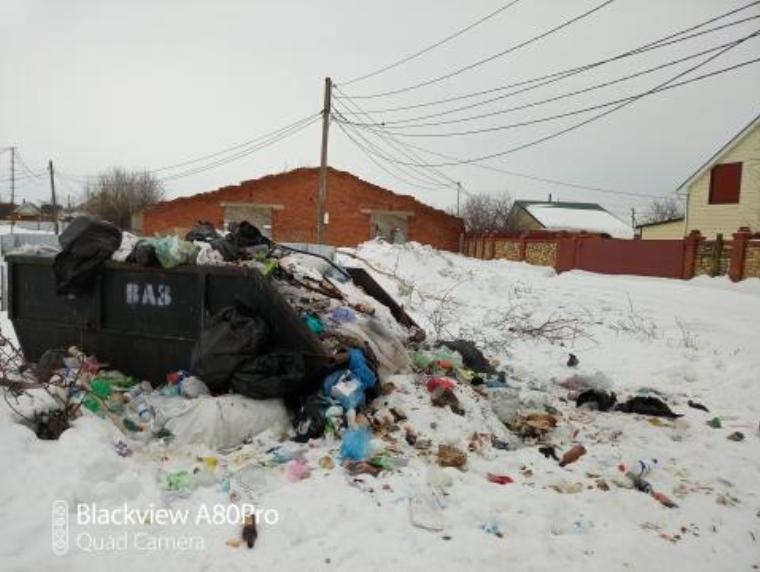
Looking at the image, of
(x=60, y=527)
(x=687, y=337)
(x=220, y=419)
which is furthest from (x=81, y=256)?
(x=687, y=337)

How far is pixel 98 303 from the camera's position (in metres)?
4.91

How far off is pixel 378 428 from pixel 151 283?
87.5 inches

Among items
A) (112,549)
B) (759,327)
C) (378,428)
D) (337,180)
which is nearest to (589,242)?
(759,327)

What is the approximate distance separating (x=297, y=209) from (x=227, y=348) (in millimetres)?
25751

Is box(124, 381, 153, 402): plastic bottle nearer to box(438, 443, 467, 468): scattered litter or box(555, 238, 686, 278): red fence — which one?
box(438, 443, 467, 468): scattered litter

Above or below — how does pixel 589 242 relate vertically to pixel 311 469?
above

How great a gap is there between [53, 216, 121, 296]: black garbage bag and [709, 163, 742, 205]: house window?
24.4 metres

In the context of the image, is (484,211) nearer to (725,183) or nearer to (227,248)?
(725,183)

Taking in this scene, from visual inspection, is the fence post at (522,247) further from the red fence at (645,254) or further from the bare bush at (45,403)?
the bare bush at (45,403)

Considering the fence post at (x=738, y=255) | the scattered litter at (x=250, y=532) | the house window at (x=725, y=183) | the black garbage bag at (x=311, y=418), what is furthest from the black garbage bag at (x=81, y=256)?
the house window at (x=725, y=183)

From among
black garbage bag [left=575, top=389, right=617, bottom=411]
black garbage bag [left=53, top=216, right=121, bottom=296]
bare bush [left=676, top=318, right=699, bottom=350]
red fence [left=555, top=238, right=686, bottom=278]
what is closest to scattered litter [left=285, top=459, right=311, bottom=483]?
black garbage bag [left=53, top=216, right=121, bottom=296]

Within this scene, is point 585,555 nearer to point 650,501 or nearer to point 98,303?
point 650,501

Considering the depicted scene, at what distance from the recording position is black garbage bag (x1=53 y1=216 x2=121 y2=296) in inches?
190

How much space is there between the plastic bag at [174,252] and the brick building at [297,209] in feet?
80.1
